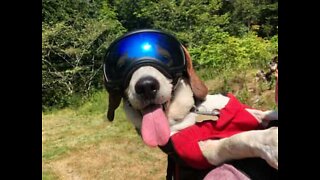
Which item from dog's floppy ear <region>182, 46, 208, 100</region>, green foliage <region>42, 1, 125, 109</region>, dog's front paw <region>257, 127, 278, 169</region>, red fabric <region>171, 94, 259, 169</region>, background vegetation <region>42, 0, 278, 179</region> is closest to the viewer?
dog's front paw <region>257, 127, 278, 169</region>

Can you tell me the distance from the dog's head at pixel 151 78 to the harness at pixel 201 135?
6cm

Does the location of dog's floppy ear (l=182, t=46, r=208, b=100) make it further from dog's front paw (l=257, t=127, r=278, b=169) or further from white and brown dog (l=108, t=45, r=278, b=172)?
dog's front paw (l=257, t=127, r=278, b=169)

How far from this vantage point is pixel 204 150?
1.76m

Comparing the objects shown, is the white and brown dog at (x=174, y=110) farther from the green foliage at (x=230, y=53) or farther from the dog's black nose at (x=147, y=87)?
the green foliage at (x=230, y=53)

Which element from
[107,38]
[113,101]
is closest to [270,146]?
[113,101]

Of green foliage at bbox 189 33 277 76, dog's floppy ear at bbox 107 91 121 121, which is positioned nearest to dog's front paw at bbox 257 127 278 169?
dog's floppy ear at bbox 107 91 121 121

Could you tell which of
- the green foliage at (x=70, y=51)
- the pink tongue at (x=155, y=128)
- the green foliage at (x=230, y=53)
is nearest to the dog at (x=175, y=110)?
the pink tongue at (x=155, y=128)

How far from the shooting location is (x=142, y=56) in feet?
6.07

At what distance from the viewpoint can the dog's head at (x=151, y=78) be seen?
1.82 meters

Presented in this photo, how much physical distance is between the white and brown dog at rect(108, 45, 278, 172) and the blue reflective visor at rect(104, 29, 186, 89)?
32mm

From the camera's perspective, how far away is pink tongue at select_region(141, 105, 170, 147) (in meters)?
1.86
